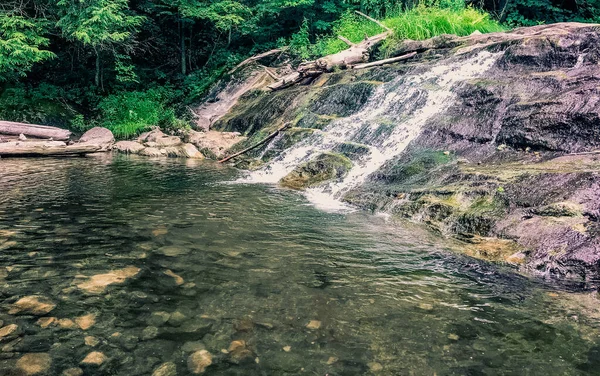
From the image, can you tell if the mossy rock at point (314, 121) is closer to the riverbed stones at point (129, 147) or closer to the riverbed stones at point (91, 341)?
the riverbed stones at point (129, 147)

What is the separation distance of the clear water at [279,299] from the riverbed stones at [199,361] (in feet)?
0.12

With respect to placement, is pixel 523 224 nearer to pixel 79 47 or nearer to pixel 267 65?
pixel 267 65

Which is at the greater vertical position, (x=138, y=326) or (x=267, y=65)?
(x=267, y=65)

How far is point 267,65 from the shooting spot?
1842cm

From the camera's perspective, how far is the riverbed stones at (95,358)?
2277mm

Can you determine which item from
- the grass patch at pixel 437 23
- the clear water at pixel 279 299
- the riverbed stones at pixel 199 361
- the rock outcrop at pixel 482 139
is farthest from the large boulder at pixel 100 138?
the riverbed stones at pixel 199 361

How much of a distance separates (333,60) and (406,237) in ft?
31.4

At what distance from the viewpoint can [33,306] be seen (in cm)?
283

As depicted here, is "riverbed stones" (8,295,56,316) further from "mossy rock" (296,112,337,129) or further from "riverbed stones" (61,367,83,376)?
"mossy rock" (296,112,337,129)

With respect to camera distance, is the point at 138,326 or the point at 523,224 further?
the point at 523,224

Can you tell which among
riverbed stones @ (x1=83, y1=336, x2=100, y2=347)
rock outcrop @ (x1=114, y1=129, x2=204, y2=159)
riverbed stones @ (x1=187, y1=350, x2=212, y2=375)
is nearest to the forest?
rock outcrop @ (x1=114, y1=129, x2=204, y2=159)

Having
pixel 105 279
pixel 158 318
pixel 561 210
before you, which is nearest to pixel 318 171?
pixel 561 210

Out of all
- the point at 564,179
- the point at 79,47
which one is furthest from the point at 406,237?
the point at 79,47

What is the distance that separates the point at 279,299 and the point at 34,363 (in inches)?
63.6
